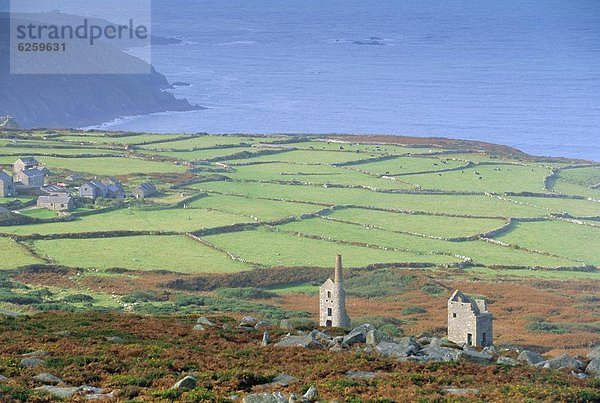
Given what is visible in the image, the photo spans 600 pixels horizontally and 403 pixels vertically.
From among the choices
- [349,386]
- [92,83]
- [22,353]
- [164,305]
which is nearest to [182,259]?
[164,305]

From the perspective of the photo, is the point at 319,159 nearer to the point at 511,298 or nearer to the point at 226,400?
the point at 511,298

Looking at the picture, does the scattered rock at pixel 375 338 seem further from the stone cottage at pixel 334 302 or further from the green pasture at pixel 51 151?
the green pasture at pixel 51 151

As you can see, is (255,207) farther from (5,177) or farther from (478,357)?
(478,357)

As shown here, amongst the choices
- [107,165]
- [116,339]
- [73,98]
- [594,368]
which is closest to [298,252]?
[107,165]

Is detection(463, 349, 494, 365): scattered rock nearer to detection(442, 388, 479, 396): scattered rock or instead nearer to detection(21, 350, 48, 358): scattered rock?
detection(442, 388, 479, 396): scattered rock

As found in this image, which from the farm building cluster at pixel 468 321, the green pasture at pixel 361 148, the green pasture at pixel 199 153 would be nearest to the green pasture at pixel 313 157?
the green pasture at pixel 361 148
